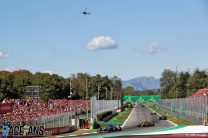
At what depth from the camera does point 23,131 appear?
180ft

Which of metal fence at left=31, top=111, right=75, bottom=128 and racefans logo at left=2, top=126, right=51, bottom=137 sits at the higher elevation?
metal fence at left=31, top=111, right=75, bottom=128

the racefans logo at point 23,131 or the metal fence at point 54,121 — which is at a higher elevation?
the metal fence at point 54,121

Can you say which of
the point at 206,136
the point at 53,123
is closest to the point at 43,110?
the point at 53,123

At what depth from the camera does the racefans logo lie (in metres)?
50.8

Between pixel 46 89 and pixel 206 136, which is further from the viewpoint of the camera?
pixel 46 89

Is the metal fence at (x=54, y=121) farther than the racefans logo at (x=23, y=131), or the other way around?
the metal fence at (x=54, y=121)

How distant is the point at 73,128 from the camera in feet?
241

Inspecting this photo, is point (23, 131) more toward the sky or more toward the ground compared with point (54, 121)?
more toward the ground

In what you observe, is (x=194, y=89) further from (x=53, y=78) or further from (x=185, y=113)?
(x=185, y=113)

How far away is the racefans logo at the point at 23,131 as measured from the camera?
50.8m

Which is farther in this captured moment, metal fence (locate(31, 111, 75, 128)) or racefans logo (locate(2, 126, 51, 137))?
metal fence (locate(31, 111, 75, 128))

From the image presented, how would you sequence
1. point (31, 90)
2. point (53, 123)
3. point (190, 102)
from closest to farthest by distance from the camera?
1. point (53, 123)
2. point (190, 102)
3. point (31, 90)

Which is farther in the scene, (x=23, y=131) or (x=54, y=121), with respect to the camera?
(x=54, y=121)

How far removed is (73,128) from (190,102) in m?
22.0
